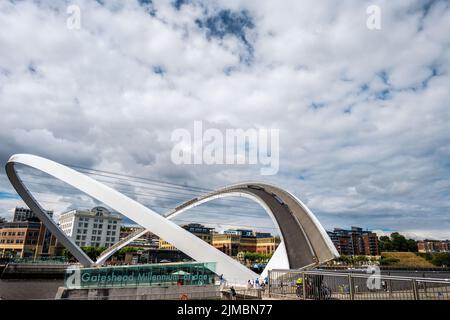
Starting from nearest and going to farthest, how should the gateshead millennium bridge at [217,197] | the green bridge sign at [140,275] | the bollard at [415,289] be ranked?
the bollard at [415,289], the green bridge sign at [140,275], the gateshead millennium bridge at [217,197]

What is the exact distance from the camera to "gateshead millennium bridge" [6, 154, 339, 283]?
19.9 meters

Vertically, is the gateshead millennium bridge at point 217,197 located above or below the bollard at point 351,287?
above

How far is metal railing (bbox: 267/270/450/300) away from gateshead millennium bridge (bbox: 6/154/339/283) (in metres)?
7.22

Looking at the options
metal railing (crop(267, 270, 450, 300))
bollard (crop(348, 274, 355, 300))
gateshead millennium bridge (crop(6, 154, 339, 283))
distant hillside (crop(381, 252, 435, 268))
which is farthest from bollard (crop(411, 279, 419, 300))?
distant hillside (crop(381, 252, 435, 268))

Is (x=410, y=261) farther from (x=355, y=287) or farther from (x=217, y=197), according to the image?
(x=355, y=287)

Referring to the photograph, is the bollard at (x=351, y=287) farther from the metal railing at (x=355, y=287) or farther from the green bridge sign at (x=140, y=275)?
the green bridge sign at (x=140, y=275)

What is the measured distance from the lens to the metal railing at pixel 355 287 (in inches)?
334

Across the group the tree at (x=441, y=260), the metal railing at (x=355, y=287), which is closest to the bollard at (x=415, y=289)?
the metal railing at (x=355, y=287)

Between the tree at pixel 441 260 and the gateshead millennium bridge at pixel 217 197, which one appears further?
the tree at pixel 441 260

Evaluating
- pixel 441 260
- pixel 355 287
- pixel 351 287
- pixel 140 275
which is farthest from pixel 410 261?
pixel 351 287

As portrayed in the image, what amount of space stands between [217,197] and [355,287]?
20.4 meters

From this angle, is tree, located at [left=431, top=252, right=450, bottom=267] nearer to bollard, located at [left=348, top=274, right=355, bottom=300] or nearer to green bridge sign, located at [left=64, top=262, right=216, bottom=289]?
green bridge sign, located at [left=64, top=262, right=216, bottom=289]

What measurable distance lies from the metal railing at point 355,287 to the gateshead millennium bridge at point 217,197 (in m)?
7.22
